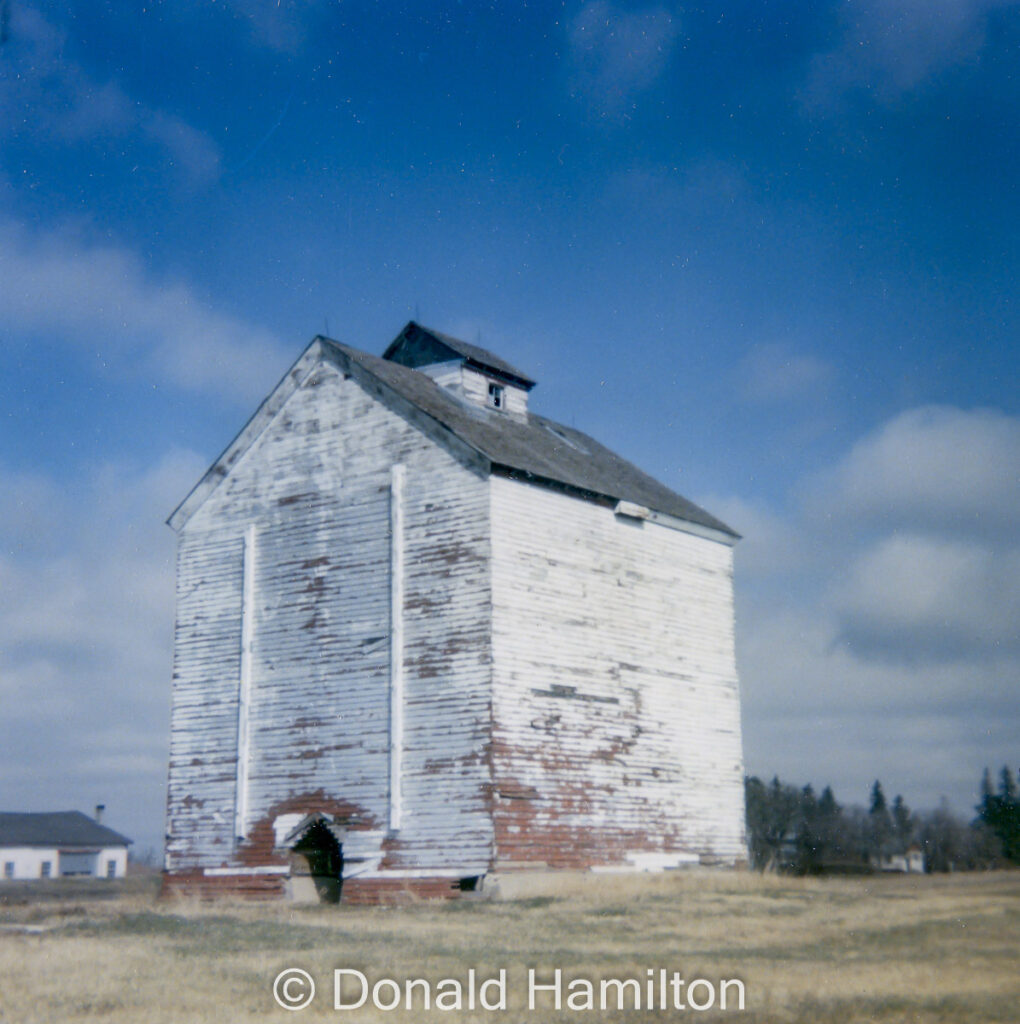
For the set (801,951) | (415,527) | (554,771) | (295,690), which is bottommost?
(801,951)

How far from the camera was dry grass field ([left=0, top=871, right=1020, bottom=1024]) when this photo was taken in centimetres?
1134

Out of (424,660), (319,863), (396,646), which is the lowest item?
(319,863)

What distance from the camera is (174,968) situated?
1414cm

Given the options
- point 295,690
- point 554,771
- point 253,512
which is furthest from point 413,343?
point 554,771

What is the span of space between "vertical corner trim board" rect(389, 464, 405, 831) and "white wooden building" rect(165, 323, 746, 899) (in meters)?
0.07

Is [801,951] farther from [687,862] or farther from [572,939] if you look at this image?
[687,862]

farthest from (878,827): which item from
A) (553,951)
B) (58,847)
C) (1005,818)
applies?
(553,951)

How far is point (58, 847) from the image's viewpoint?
83.5m

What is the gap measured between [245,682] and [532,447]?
28.6ft

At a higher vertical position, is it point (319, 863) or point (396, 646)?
point (396, 646)

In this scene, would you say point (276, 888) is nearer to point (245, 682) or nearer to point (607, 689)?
point (245, 682)

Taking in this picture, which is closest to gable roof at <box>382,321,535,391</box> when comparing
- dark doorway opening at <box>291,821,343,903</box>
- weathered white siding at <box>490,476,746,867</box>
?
weathered white siding at <box>490,476,746,867</box>

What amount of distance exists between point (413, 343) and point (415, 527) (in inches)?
349

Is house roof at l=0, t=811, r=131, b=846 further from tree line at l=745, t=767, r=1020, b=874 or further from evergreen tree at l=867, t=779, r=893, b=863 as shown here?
evergreen tree at l=867, t=779, r=893, b=863
